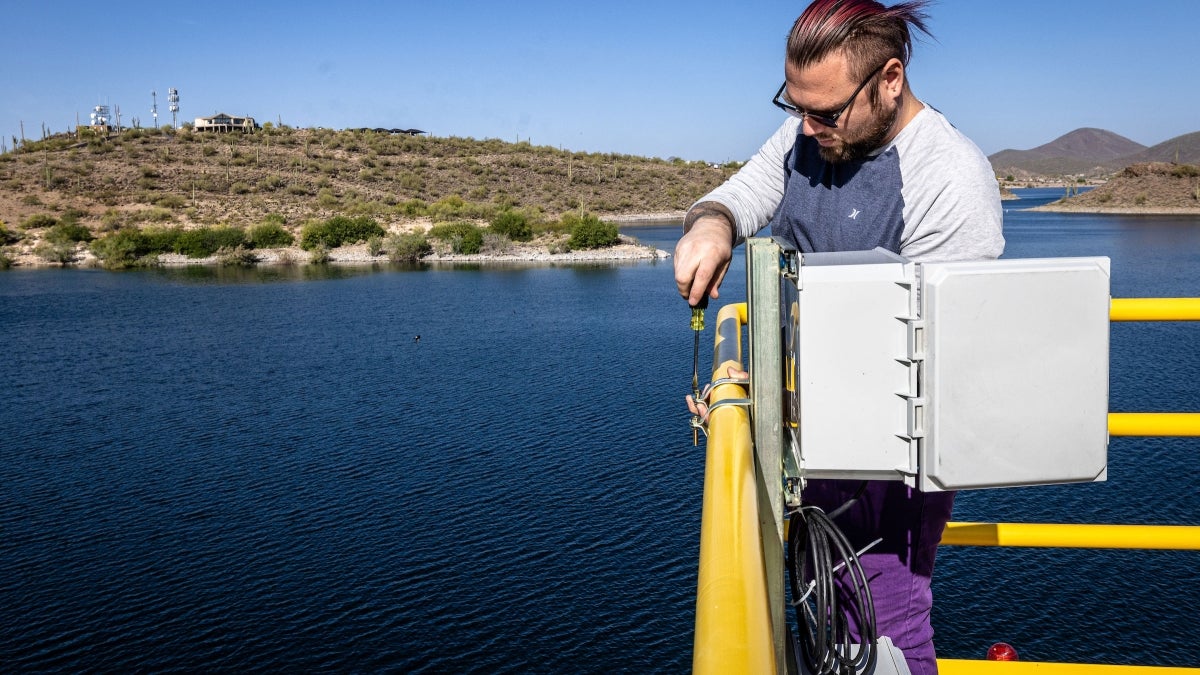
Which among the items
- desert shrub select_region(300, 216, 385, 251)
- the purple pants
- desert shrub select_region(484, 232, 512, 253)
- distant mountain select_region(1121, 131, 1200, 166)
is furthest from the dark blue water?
distant mountain select_region(1121, 131, 1200, 166)

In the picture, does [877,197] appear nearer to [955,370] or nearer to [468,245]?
[955,370]

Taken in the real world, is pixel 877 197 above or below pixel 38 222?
below

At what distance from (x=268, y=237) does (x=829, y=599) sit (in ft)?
146

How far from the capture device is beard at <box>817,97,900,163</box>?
1347 millimetres

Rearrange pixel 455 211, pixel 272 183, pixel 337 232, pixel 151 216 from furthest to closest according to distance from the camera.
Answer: pixel 272 183, pixel 455 211, pixel 151 216, pixel 337 232

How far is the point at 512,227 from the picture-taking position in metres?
44.5

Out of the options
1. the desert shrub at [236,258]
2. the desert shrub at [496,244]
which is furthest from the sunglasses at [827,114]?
the desert shrub at [236,258]

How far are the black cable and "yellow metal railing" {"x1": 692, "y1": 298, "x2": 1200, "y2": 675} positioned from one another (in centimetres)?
15

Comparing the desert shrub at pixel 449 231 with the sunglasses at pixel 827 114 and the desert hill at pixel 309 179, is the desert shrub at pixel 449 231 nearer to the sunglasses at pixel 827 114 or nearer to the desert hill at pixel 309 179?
the desert hill at pixel 309 179

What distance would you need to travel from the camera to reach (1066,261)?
1.05 metres

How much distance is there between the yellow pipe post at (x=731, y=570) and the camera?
76 centimetres

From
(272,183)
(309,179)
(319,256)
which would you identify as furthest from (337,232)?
(309,179)

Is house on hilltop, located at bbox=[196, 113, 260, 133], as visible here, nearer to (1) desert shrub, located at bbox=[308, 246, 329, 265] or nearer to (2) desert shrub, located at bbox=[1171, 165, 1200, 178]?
(1) desert shrub, located at bbox=[308, 246, 329, 265]

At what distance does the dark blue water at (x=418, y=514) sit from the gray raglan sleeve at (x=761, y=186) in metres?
7.43
